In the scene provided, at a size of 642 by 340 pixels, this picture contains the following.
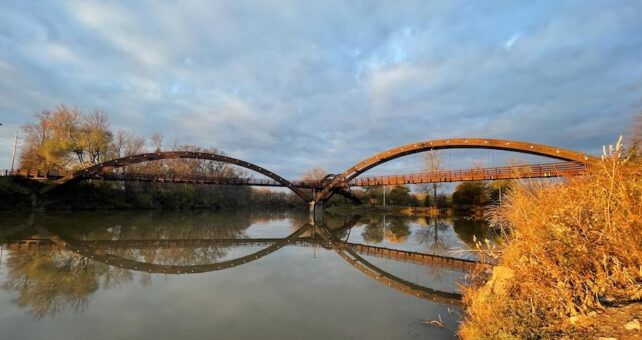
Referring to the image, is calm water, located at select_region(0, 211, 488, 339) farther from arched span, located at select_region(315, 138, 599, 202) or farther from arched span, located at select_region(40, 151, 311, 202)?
arched span, located at select_region(40, 151, 311, 202)

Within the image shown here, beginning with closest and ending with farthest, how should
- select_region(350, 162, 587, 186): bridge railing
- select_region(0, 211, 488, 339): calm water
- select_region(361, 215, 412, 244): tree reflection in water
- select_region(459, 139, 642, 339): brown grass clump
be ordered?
select_region(459, 139, 642, 339): brown grass clump, select_region(0, 211, 488, 339): calm water, select_region(361, 215, 412, 244): tree reflection in water, select_region(350, 162, 587, 186): bridge railing

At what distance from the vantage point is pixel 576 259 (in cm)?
431

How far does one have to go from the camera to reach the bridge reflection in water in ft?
29.3

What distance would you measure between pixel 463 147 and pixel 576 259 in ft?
103

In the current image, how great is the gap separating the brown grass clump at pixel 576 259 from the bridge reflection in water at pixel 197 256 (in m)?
2.87

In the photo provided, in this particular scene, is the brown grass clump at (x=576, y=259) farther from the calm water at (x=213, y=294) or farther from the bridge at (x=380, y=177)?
the bridge at (x=380, y=177)

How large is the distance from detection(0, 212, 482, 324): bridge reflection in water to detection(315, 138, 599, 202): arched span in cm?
1379

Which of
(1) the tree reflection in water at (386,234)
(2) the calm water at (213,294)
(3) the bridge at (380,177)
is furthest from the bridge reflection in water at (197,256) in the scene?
(3) the bridge at (380,177)

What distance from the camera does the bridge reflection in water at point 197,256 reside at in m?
8.95

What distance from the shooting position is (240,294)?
766 centimetres

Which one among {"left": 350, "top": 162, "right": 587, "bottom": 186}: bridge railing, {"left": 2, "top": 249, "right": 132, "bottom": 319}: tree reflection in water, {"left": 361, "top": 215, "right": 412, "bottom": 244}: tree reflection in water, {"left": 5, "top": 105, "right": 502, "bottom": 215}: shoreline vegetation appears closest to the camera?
{"left": 2, "top": 249, "right": 132, "bottom": 319}: tree reflection in water

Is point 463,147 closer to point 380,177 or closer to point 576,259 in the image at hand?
point 380,177

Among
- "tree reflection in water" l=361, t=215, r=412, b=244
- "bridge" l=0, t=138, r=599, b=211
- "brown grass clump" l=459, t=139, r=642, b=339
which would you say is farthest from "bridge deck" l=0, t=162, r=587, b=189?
"brown grass clump" l=459, t=139, r=642, b=339

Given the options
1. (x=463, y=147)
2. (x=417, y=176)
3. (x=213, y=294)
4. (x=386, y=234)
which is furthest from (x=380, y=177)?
(x=213, y=294)
